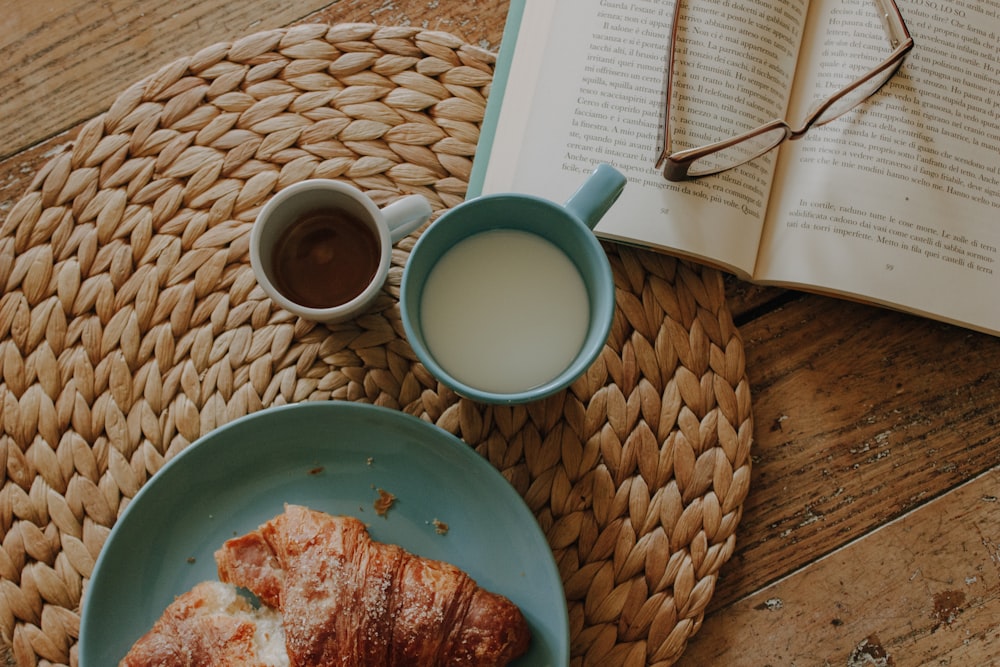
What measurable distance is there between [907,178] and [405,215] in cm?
53

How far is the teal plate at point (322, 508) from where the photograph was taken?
28.2 inches

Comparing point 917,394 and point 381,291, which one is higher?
point 381,291

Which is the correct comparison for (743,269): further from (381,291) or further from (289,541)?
(289,541)

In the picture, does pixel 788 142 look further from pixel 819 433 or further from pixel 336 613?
pixel 336 613

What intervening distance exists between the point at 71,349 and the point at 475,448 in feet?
1.40

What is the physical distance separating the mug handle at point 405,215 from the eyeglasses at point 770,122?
0.82 ft

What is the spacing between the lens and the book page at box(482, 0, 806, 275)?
2.61ft

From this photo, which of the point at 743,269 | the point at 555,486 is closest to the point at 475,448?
the point at 555,486

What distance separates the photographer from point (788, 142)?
83 centimetres

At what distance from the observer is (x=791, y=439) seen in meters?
0.84

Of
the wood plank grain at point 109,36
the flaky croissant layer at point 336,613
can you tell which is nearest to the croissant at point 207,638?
the flaky croissant layer at point 336,613

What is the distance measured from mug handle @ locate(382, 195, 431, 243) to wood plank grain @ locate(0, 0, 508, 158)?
25cm

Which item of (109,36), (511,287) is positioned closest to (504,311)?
(511,287)

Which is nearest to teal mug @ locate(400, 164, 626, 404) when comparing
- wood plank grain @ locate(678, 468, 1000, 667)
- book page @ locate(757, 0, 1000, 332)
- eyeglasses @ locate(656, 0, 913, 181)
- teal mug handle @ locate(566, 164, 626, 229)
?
teal mug handle @ locate(566, 164, 626, 229)
